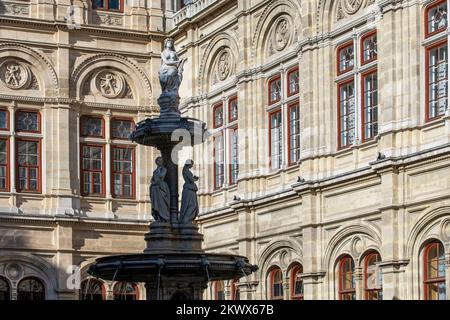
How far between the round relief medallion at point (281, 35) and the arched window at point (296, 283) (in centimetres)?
622

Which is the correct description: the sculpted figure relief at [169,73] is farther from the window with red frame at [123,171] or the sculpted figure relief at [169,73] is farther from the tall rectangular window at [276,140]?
the window with red frame at [123,171]

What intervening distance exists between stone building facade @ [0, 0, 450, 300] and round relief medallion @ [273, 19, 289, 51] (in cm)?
5

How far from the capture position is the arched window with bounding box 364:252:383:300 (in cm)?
2873

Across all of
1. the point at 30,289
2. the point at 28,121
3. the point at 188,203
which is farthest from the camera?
the point at 28,121

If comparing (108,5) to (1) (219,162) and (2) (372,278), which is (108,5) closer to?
(1) (219,162)

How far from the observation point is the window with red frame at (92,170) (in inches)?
1524

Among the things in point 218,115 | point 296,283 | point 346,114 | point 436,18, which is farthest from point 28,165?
point 436,18

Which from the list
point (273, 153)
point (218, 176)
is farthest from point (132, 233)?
point (273, 153)

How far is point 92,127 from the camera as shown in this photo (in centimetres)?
3909

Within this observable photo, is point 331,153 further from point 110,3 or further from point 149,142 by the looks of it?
point 110,3

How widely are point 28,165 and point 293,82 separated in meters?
9.68

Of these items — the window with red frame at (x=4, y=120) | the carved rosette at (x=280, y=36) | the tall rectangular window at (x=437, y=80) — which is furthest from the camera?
the window with red frame at (x=4, y=120)

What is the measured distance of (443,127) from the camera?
26516mm

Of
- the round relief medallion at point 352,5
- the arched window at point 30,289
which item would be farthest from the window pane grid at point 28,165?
the round relief medallion at point 352,5
